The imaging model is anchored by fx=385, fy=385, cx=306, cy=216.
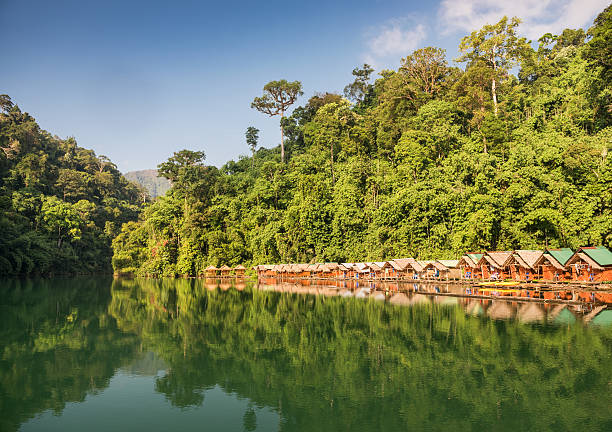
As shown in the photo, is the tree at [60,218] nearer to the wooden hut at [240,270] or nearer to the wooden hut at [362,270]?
the wooden hut at [240,270]

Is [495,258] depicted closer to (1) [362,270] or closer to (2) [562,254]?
(2) [562,254]

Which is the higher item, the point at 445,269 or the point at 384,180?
the point at 384,180

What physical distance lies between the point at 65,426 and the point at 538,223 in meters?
39.3

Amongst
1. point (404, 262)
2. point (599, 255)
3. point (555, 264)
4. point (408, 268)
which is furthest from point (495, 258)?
point (408, 268)

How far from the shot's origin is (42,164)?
7994cm

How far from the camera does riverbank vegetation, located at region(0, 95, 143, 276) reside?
203 ft

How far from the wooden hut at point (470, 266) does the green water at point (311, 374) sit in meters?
17.5

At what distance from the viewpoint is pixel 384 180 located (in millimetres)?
54500

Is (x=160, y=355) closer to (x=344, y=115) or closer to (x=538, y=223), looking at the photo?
(x=538, y=223)

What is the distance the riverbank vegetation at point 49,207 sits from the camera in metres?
61.9

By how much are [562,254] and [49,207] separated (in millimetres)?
78667

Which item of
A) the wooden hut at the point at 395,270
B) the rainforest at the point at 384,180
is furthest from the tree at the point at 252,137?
the wooden hut at the point at 395,270

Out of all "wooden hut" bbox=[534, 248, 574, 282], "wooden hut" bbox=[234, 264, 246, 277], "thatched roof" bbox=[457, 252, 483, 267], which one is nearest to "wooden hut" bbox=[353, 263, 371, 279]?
"thatched roof" bbox=[457, 252, 483, 267]

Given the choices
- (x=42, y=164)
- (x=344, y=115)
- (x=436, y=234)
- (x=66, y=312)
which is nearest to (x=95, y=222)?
(x=42, y=164)
